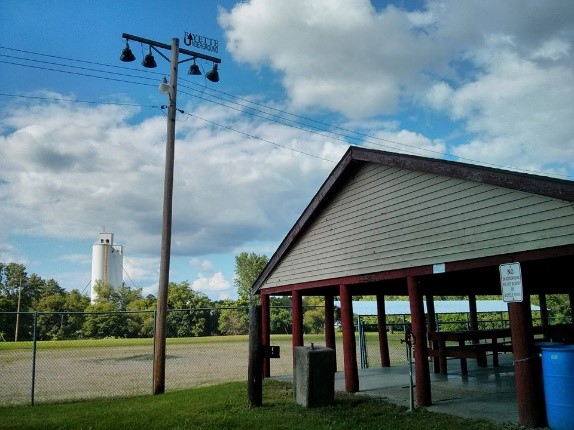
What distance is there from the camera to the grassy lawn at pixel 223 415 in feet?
26.0

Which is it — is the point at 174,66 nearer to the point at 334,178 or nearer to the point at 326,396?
the point at 334,178

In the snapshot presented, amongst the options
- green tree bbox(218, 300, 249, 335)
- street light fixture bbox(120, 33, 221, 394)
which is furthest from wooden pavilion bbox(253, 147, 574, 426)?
green tree bbox(218, 300, 249, 335)

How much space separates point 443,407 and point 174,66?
34.4ft

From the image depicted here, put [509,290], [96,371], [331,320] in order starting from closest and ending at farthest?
[509,290] → [331,320] → [96,371]

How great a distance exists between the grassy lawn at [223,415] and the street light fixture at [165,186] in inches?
40.9

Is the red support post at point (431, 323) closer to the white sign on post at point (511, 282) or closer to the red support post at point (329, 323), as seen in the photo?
the red support post at point (329, 323)

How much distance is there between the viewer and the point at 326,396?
952 cm

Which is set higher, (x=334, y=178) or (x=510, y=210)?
(x=334, y=178)

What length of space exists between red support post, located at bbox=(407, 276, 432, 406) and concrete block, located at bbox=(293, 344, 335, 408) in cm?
155

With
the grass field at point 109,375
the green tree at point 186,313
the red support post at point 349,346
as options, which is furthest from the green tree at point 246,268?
the red support post at point 349,346

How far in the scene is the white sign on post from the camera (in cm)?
721

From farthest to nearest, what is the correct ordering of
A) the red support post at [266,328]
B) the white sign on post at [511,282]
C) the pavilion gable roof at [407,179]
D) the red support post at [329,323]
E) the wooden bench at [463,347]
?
the red support post at [266,328], the red support post at [329,323], the wooden bench at [463,347], the white sign on post at [511,282], the pavilion gable roof at [407,179]

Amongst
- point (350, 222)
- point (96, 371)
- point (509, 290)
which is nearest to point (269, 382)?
point (350, 222)

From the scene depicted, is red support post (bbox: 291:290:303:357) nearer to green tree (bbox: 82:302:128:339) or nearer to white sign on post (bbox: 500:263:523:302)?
white sign on post (bbox: 500:263:523:302)
